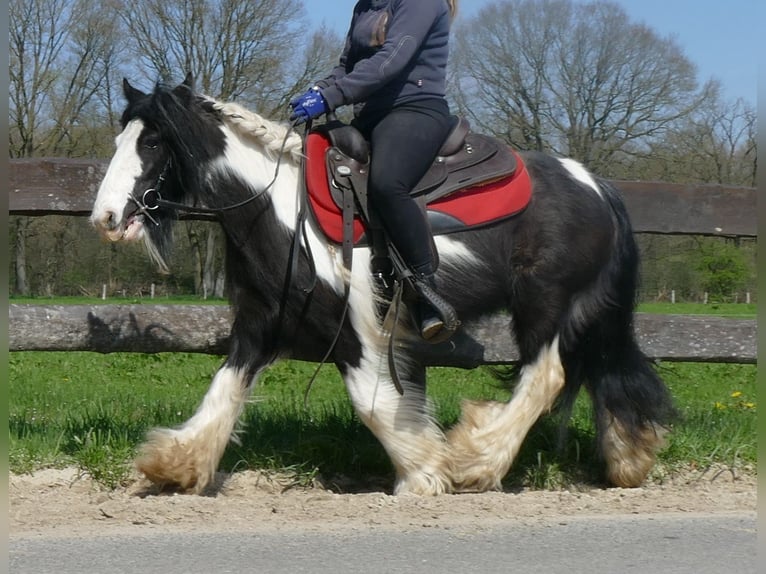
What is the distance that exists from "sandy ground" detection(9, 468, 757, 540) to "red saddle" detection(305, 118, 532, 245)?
1345 millimetres

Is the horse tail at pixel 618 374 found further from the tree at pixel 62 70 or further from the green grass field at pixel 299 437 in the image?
the tree at pixel 62 70

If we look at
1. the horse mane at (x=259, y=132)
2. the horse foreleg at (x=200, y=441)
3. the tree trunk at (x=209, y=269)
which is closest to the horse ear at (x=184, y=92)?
the horse mane at (x=259, y=132)

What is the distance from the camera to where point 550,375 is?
519 centimetres

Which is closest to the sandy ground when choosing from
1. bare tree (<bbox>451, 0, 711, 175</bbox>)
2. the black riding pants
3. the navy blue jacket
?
the black riding pants

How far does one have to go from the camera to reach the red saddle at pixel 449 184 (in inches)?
196

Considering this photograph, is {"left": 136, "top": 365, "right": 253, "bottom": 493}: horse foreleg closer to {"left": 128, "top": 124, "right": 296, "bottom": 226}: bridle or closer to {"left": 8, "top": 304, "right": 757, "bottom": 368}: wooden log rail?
{"left": 128, "top": 124, "right": 296, "bottom": 226}: bridle

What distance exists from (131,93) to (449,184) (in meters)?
1.67

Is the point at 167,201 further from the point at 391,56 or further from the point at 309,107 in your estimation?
the point at 391,56

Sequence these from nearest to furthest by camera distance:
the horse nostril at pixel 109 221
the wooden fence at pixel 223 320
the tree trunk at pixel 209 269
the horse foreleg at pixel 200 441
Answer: the horse nostril at pixel 109 221 → the horse foreleg at pixel 200 441 → the wooden fence at pixel 223 320 → the tree trunk at pixel 209 269

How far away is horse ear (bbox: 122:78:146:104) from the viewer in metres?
4.95

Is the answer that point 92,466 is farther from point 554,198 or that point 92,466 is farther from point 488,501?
point 554,198

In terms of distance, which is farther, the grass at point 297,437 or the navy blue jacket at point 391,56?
the grass at point 297,437

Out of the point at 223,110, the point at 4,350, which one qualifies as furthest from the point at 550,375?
the point at 4,350

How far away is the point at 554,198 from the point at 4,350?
3.43m
